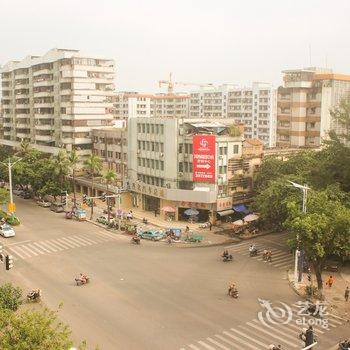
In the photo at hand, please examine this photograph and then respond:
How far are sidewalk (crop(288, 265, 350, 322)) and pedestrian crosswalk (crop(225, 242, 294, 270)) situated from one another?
101 inches

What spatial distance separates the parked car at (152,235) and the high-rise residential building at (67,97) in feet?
130

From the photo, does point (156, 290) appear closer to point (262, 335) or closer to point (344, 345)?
point (262, 335)

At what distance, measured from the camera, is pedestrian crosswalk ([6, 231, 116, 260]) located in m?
54.5

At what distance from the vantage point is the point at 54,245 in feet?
189

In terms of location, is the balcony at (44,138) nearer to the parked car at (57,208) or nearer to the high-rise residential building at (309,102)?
the parked car at (57,208)

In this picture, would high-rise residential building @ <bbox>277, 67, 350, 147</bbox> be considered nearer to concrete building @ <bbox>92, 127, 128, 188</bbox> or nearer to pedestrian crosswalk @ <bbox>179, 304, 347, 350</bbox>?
concrete building @ <bbox>92, 127, 128, 188</bbox>

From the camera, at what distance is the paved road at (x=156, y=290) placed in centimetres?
3278

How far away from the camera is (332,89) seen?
89.9 metres

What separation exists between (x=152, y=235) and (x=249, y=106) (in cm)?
10138

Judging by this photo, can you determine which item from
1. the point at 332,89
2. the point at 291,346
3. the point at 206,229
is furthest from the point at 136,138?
the point at 291,346

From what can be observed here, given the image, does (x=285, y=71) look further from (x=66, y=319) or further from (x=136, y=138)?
(x=66, y=319)

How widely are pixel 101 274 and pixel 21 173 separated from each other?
43462 millimetres

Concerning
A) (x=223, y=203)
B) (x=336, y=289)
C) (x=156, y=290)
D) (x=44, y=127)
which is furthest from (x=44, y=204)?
(x=336, y=289)

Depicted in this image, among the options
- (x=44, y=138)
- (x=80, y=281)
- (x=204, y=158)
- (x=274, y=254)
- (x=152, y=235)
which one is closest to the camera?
(x=80, y=281)
